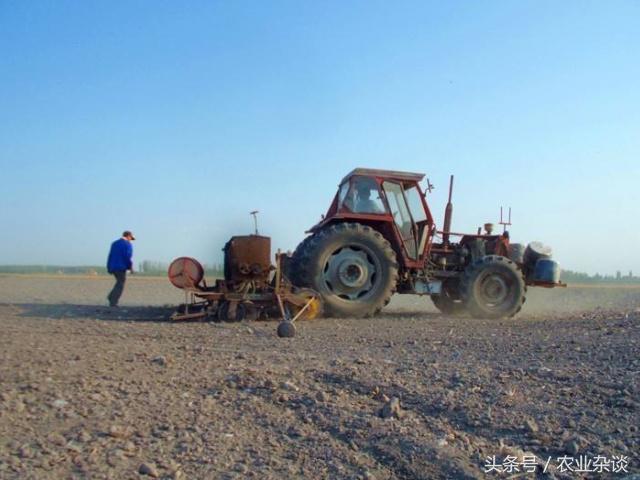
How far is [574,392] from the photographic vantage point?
165 inches

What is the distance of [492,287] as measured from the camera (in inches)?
409

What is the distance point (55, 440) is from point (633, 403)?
3301 mm

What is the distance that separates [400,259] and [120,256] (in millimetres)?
4714

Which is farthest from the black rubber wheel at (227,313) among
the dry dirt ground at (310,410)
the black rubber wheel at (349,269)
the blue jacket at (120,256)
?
the blue jacket at (120,256)

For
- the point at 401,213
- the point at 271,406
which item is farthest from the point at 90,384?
the point at 401,213

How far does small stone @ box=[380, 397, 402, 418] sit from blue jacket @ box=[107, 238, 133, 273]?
8.00m

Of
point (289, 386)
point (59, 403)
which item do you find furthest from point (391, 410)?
point (59, 403)

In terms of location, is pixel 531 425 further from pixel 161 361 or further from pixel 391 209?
pixel 391 209

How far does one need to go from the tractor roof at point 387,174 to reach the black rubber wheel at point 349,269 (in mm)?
910

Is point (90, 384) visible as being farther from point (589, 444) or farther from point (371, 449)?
point (589, 444)

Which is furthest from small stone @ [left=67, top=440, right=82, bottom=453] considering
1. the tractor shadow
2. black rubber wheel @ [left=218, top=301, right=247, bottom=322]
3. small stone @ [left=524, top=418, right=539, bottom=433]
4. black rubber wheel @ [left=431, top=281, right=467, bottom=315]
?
black rubber wheel @ [left=431, top=281, right=467, bottom=315]

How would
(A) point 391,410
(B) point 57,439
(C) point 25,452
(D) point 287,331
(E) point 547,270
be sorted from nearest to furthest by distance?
(C) point 25,452
(B) point 57,439
(A) point 391,410
(D) point 287,331
(E) point 547,270

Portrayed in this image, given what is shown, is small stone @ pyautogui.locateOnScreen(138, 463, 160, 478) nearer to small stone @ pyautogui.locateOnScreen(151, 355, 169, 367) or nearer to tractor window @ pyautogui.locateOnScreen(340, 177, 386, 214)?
small stone @ pyautogui.locateOnScreen(151, 355, 169, 367)

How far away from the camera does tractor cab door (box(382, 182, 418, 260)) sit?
10281mm
